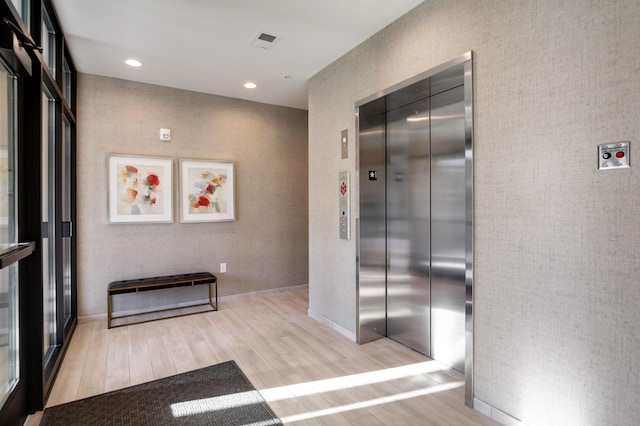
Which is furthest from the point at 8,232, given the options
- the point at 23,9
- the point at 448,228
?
the point at 448,228

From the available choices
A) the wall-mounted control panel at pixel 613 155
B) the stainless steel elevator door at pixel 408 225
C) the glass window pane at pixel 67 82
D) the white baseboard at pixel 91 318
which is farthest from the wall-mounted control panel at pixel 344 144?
the white baseboard at pixel 91 318

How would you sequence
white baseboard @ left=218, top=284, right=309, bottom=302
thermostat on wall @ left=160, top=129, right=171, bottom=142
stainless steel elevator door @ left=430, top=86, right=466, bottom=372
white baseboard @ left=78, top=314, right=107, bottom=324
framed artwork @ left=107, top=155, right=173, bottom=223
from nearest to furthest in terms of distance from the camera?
stainless steel elevator door @ left=430, top=86, right=466, bottom=372 < white baseboard @ left=78, top=314, right=107, bottom=324 < framed artwork @ left=107, top=155, right=173, bottom=223 < thermostat on wall @ left=160, top=129, right=171, bottom=142 < white baseboard @ left=218, top=284, right=309, bottom=302

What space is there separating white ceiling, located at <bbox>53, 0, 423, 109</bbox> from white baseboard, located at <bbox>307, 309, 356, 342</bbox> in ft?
9.03

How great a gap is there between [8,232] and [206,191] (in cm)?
265

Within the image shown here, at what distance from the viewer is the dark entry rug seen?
208cm

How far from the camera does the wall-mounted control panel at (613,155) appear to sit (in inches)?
60.0

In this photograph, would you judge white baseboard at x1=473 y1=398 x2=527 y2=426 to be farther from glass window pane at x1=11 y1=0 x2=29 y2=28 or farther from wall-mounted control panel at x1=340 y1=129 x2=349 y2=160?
glass window pane at x1=11 y1=0 x2=29 y2=28

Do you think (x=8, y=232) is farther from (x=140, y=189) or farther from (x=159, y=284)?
(x=140, y=189)

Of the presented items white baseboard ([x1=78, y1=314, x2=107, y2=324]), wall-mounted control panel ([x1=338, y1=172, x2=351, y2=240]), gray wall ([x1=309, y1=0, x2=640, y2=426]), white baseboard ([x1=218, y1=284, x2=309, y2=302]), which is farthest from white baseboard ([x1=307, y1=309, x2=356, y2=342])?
white baseboard ([x1=78, y1=314, x2=107, y2=324])

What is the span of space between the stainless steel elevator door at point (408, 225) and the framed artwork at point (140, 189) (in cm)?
274

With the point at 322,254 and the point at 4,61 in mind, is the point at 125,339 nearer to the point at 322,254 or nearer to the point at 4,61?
the point at 322,254

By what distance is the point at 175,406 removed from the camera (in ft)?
7.34

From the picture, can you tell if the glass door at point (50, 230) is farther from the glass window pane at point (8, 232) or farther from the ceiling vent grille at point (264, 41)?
the ceiling vent grille at point (264, 41)

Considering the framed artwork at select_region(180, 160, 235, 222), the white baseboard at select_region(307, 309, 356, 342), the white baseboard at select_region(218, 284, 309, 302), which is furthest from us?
the white baseboard at select_region(218, 284, 309, 302)
